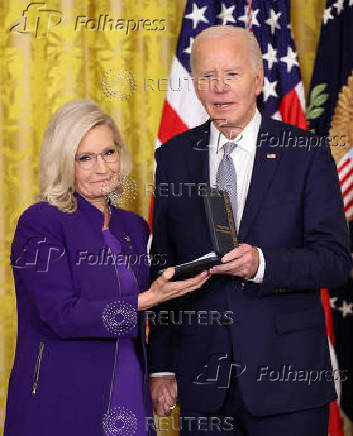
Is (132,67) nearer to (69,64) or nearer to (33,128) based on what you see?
(69,64)

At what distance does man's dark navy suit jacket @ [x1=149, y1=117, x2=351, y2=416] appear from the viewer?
192 centimetres

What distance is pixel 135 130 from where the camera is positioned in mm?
3375

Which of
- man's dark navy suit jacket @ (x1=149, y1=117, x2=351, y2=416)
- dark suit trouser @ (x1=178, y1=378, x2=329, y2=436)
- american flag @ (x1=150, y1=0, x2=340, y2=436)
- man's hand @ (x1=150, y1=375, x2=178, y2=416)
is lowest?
dark suit trouser @ (x1=178, y1=378, x2=329, y2=436)

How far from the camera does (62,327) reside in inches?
75.2

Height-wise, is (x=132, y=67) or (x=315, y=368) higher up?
(x=132, y=67)

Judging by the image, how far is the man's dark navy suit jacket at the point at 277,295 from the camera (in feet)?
6.30

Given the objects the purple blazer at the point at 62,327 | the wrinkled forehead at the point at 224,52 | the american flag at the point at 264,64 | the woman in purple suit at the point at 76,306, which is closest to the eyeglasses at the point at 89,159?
the woman in purple suit at the point at 76,306

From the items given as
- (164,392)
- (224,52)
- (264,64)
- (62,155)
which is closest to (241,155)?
(224,52)

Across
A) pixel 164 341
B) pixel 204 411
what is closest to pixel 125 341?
pixel 164 341

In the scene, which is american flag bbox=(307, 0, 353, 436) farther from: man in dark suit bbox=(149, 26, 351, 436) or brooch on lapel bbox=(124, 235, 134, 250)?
brooch on lapel bbox=(124, 235, 134, 250)

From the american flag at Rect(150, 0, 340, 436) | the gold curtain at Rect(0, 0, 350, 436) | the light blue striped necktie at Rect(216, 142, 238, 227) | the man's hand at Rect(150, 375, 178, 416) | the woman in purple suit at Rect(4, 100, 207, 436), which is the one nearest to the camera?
the woman in purple suit at Rect(4, 100, 207, 436)

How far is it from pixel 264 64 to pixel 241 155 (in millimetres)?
1222

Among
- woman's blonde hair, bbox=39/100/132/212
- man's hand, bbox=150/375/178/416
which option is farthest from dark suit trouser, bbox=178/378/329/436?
woman's blonde hair, bbox=39/100/132/212

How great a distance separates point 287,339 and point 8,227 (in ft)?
5.93
